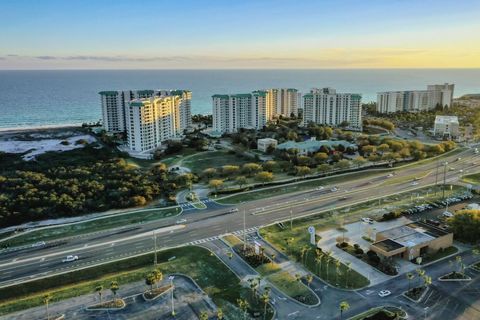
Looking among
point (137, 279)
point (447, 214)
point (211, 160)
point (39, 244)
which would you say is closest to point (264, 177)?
point (211, 160)

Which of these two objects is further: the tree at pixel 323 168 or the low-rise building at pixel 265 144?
the low-rise building at pixel 265 144

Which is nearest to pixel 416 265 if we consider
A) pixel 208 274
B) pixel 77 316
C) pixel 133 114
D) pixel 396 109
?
pixel 208 274

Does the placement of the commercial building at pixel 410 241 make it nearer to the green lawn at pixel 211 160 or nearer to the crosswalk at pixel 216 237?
the crosswalk at pixel 216 237

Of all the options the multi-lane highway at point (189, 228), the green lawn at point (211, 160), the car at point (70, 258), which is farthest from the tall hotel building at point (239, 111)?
the car at point (70, 258)

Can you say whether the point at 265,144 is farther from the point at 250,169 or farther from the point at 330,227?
the point at 330,227

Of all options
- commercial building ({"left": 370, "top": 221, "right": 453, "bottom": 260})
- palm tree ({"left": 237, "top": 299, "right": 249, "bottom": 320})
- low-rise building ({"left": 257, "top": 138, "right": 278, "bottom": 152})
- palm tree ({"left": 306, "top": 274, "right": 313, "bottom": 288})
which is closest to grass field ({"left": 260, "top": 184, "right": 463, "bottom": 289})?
palm tree ({"left": 306, "top": 274, "right": 313, "bottom": 288})
